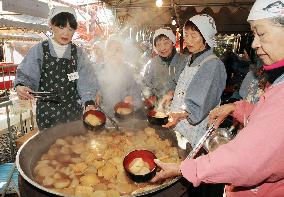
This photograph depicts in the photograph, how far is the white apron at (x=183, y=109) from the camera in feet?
12.2

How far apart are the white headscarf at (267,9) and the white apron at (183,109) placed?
194cm

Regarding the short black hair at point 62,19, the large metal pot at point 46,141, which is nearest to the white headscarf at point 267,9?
the large metal pot at point 46,141

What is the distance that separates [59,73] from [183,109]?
209 cm

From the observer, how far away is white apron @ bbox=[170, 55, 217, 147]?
12.2 ft

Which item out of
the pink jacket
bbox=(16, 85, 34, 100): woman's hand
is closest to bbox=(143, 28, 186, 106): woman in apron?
bbox=(16, 85, 34, 100): woman's hand

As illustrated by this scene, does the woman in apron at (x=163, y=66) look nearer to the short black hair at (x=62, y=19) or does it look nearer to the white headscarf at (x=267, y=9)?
the short black hair at (x=62, y=19)

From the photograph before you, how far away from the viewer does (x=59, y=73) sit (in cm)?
405

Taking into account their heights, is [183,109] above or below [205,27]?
below

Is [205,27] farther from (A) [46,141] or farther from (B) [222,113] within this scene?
(A) [46,141]

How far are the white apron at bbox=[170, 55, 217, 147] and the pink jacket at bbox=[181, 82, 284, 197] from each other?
2118 mm

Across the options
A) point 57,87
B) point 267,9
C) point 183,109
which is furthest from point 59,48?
point 267,9

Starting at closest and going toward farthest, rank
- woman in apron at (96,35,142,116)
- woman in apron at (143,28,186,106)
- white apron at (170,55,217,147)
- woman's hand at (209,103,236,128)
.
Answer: woman's hand at (209,103,236,128), white apron at (170,55,217,147), woman in apron at (96,35,142,116), woman in apron at (143,28,186,106)

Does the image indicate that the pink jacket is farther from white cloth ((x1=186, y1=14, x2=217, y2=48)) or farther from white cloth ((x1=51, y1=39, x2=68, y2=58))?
white cloth ((x1=51, y1=39, x2=68, y2=58))

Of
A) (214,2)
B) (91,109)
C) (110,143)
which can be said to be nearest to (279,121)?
(110,143)
